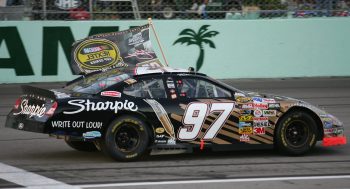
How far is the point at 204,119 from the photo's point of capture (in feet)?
30.6

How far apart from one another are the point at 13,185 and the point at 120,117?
5.91 ft

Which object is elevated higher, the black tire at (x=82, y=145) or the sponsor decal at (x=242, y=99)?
the sponsor decal at (x=242, y=99)

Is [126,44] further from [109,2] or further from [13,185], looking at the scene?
[109,2]

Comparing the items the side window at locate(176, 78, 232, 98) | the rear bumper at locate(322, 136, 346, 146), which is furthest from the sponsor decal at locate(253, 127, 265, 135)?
the rear bumper at locate(322, 136, 346, 146)

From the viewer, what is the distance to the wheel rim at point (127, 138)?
9.12 metres

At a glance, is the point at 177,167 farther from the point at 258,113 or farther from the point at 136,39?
the point at 136,39

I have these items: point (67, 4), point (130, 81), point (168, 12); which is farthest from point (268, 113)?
point (67, 4)

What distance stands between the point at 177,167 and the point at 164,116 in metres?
0.69

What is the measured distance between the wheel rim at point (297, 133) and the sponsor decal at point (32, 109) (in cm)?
333

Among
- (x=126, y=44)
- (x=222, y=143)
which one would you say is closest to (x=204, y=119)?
(x=222, y=143)

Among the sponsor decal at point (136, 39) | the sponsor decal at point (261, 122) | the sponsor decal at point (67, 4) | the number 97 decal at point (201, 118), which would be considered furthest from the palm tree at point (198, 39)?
the number 97 decal at point (201, 118)

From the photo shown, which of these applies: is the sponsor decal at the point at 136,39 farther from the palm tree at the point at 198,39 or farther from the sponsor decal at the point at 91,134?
the palm tree at the point at 198,39

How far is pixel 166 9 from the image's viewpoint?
710 inches

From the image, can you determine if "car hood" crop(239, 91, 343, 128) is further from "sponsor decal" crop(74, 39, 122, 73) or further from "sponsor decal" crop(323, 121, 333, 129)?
"sponsor decal" crop(74, 39, 122, 73)
